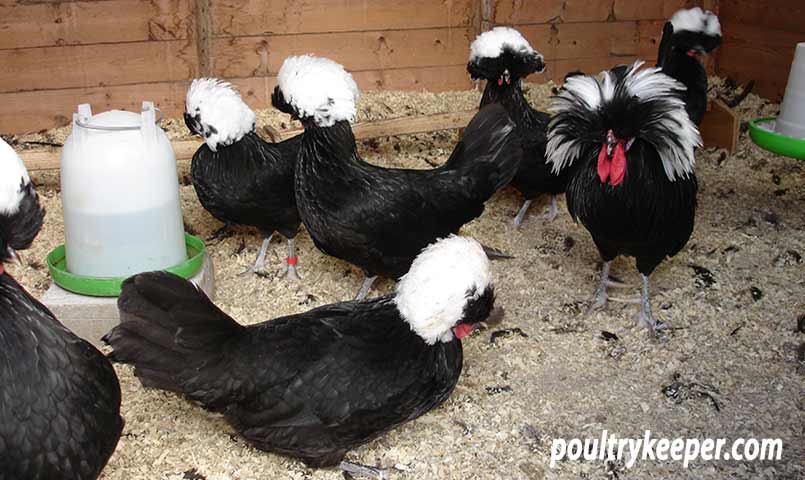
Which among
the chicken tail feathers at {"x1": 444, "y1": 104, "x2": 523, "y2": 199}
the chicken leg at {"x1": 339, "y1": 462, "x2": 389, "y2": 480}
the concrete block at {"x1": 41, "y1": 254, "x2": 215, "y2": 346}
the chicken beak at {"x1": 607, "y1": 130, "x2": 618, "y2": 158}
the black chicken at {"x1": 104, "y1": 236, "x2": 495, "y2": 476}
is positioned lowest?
the chicken leg at {"x1": 339, "y1": 462, "x2": 389, "y2": 480}

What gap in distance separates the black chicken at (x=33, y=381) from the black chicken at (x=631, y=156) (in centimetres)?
230

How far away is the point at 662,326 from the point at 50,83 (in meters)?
4.37

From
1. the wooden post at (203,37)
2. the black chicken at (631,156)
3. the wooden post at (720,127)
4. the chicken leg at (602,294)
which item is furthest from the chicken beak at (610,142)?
the wooden post at (203,37)

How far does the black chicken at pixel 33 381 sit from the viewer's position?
6.34 ft

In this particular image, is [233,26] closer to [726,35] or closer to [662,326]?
[662,326]

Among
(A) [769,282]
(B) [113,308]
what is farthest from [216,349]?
(A) [769,282]

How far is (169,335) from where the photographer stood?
97.0 inches

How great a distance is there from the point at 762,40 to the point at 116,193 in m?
5.47

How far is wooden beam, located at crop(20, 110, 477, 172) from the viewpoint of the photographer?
447 centimetres

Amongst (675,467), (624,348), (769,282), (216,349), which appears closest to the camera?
(216,349)

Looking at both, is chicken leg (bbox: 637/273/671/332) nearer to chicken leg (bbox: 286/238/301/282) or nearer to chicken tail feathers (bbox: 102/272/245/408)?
chicken leg (bbox: 286/238/301/282)

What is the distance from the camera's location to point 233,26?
5.60 meters

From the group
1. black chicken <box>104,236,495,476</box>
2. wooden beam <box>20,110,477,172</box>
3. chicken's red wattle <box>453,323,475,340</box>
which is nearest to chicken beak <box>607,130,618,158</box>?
black chicken <box>104,236,495,476</box>

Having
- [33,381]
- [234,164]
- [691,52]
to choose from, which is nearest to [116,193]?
[234,164]
